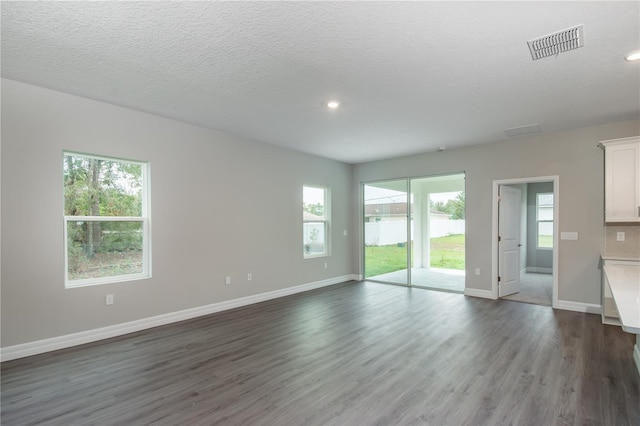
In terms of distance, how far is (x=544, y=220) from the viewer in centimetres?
821

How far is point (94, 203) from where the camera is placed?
3746 mm

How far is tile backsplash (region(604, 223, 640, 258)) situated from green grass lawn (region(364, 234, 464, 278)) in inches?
129

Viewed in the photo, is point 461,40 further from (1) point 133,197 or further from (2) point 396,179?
(2) point 396,179

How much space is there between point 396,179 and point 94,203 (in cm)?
531

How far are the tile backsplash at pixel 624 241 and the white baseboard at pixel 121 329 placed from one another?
5.02 metres

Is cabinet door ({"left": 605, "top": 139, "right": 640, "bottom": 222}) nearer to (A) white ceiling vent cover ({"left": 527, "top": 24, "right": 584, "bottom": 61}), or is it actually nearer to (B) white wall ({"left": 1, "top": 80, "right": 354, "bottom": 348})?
(A) white ceiling vent cover ({"left": 527, "top": 24, "right": 584, "bottom": 61})

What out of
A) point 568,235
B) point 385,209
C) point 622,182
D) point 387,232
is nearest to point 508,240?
point 568,235

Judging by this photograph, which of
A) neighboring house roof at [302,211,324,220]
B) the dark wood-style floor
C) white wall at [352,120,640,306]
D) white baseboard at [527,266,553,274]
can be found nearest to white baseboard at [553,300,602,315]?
white wall at [352,120,640,306]

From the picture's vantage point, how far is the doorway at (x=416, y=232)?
6.83 m

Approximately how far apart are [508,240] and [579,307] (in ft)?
4.87

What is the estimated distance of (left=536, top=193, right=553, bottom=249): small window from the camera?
8.16m

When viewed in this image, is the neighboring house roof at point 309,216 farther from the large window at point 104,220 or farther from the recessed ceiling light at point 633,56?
the recessed ceiling light at point 633,56

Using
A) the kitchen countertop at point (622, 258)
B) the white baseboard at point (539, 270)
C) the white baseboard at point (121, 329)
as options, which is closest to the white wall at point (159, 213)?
the white baseboard at point (121, 329)

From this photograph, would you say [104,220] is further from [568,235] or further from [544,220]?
[544,220]
